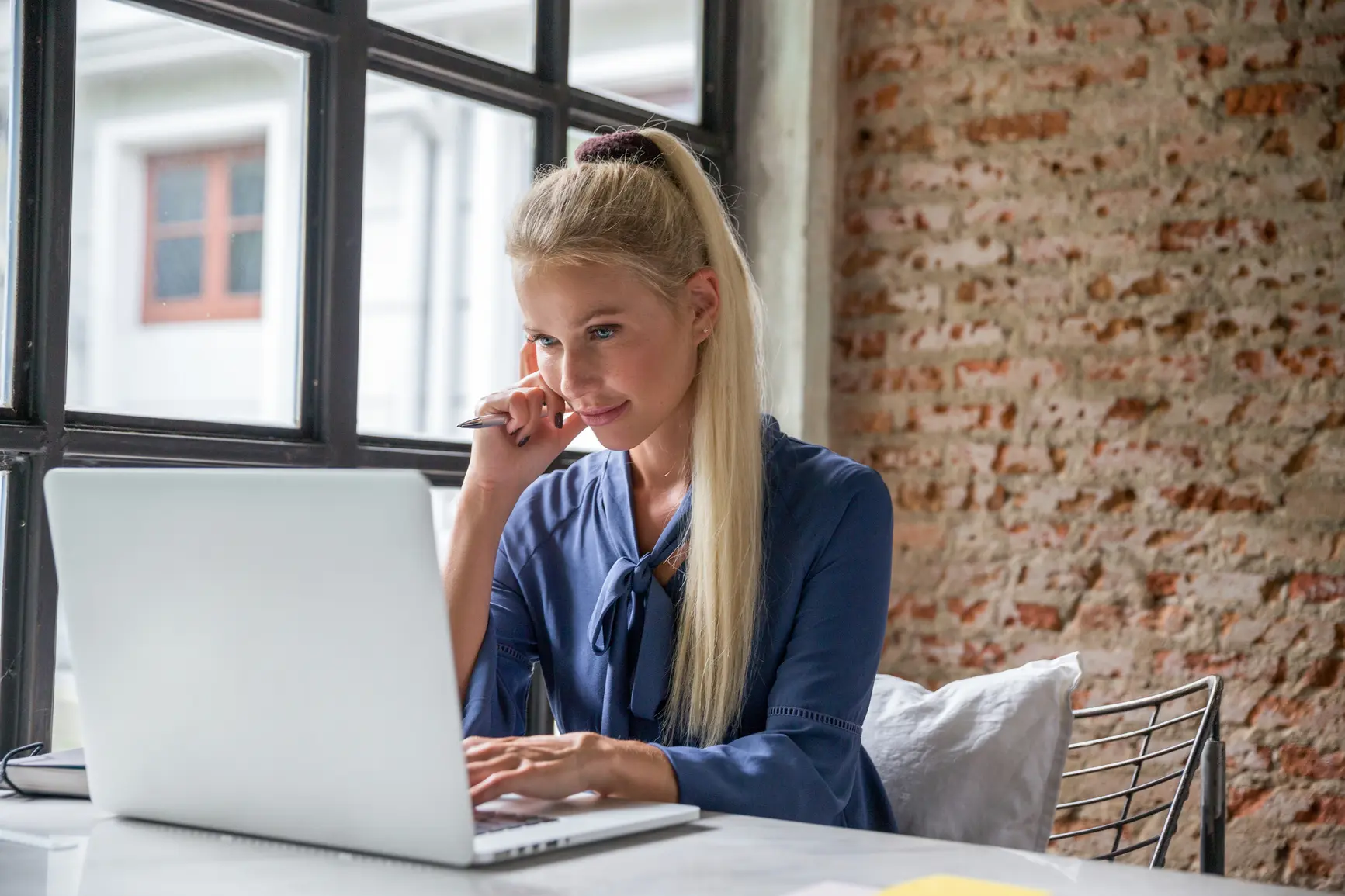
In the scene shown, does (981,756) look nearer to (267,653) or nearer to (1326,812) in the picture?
(267,653)

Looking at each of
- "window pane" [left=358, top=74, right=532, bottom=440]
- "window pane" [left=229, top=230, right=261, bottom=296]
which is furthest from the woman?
"window pane" [left=358, top=74, right=532, bottom=440]

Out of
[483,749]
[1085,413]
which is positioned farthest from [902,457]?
[483,749]

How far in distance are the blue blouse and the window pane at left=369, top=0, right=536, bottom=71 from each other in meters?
1.09

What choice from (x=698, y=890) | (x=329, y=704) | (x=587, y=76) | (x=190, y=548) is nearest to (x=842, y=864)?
(x=698, y=890)

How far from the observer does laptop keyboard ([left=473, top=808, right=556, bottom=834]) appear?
1.04 m

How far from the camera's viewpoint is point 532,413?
5.84 feet

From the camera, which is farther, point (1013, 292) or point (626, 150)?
point (1013, 292)

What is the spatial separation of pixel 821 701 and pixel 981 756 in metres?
A: 0.40

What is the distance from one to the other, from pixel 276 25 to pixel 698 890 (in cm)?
174

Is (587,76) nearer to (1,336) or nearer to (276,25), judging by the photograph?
(276,25)

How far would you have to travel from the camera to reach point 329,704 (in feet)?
3.26

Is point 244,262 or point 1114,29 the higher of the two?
point 1114,29

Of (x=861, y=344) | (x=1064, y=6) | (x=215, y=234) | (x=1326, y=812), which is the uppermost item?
(x=1064, y=6)

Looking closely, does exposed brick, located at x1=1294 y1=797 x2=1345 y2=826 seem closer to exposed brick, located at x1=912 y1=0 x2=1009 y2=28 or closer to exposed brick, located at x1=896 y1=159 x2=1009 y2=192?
exposed brick, located at x1=896 y1=159 x2=1009 y2=192
